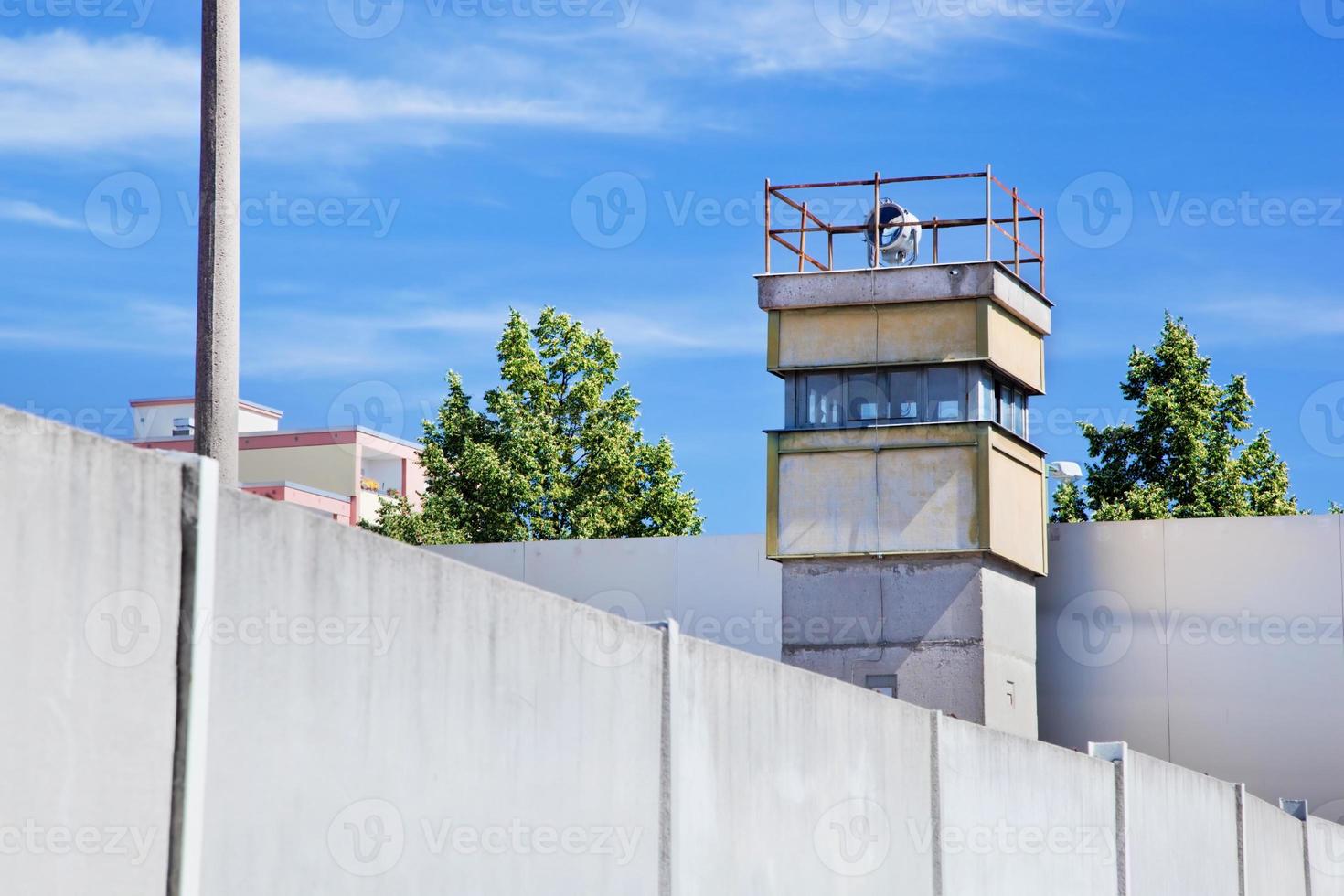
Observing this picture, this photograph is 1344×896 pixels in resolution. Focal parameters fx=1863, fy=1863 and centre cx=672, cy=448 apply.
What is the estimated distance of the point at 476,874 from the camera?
6.06 meters

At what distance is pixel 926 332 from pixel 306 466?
7143 cm

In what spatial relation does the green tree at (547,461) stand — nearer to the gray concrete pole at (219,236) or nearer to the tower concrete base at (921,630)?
the tower concrete base at (921,630)

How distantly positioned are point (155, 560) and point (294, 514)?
582 mm

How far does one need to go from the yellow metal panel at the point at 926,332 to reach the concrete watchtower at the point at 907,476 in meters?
0.02

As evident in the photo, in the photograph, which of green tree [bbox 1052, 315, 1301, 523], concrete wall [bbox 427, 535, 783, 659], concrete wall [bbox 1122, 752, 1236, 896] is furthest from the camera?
green tree [bbox 1052, 315, 1301, 523]

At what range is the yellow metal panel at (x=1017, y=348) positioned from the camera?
24.7 m

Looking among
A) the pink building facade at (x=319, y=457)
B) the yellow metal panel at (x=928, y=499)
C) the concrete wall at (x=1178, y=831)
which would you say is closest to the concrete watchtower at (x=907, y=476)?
the yellow metal panel at (x=928, y=499)

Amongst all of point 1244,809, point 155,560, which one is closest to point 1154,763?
point 1244,809

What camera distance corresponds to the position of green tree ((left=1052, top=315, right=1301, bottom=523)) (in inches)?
1709

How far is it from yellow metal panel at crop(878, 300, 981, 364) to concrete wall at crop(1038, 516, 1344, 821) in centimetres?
364

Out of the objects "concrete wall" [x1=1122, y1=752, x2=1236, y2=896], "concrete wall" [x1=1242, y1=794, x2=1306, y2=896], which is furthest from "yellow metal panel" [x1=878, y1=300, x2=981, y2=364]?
"concrete wall" [x1=1122, y1=752, x2=1236, y2=896]

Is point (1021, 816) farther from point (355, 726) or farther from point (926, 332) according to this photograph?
point (926, 332)

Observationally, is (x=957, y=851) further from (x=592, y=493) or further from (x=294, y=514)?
(x=592, y=493)

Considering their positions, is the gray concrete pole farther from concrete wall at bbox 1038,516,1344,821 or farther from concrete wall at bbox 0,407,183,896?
concrete wall at bbox 1038,516,1344,821
